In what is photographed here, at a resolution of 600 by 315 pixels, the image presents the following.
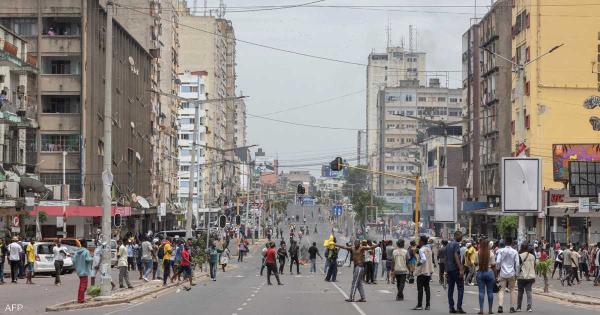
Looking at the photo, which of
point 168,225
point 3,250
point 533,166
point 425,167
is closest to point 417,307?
point 533,166

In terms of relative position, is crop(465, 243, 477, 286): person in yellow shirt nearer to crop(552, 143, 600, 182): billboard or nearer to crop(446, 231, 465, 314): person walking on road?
crop(446, 231, 465, 314): person walking on road

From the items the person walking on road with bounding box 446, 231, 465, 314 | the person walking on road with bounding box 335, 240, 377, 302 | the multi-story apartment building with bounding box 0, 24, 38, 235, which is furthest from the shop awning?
the person walking on road with bounding box 446, 231, 465, 314

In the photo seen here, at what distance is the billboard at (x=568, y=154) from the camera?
234 feet

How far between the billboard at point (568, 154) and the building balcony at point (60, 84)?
108 ft

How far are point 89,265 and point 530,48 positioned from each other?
180 ft

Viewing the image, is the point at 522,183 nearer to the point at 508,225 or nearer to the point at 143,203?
the point at 508,225

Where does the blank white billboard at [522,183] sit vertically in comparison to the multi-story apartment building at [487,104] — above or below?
below

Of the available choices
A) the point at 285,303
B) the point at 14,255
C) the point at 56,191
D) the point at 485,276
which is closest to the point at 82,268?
the point at 285,303

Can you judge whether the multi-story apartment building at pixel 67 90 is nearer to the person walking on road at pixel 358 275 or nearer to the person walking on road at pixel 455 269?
the person walking on road at pixel 358 275

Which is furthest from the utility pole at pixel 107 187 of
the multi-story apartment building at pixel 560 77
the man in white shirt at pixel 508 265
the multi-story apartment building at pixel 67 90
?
the multi-story apartment building at pixel 560 77

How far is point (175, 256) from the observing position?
4441 cm

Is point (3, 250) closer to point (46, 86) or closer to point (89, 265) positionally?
point (89, 265)

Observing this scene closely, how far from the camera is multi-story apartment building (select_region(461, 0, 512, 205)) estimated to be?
9069cm

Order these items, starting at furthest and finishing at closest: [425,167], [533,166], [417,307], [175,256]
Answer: [425,167]
[175,256]
[533,166]
[417,307]
